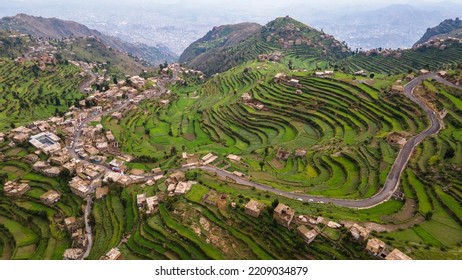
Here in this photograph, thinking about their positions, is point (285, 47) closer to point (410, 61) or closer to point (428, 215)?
point (410, 61)

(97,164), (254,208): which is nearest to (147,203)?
(254,208)

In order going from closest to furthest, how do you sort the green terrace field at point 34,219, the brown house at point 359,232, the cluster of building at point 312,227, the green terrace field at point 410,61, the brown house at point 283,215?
1. the cluster of building at point 312,227
2. the brown house at point 359,232
3. the brown house at point 283,215
4. the green terrace field at point 34,219
5. the green terrace field at point 410,61

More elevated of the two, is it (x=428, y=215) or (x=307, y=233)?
(x=428, y=215)

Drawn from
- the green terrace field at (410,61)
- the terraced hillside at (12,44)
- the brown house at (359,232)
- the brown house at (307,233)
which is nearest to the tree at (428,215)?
the brown house at (359,232)

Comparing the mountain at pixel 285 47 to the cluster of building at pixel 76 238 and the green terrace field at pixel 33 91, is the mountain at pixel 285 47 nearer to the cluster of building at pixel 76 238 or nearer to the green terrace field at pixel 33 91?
the green terrace field at pixel 33 91

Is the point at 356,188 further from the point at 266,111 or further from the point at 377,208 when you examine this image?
the point at 266,111

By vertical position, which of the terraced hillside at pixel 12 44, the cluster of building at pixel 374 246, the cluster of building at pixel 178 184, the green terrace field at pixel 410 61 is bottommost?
the cluster of building at pixel 178 184

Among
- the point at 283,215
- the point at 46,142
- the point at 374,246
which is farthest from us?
the point at 46,142
